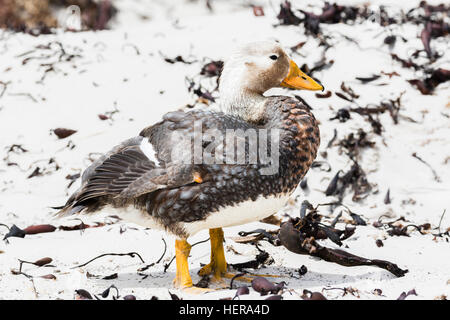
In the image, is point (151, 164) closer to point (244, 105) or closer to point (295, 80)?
point (244, 105)

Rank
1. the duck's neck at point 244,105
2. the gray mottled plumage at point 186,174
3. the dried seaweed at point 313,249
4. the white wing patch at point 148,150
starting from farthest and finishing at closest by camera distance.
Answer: the dried seaweed at point 313,249, the duck's neck at point 244,105, the white wing patch at point 148,150, the gray mottled plumage at point 186,174

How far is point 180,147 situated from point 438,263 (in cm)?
182

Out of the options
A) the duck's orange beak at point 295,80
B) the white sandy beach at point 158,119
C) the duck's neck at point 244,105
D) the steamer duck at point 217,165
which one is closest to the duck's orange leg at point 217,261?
the steamer duck at point 217,165

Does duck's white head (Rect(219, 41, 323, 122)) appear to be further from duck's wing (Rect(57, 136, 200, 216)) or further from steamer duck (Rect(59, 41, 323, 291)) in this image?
duck's wing (Rect(57, 136, 200, 216))

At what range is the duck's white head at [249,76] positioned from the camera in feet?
12.7

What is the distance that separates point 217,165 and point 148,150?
17.5 inches

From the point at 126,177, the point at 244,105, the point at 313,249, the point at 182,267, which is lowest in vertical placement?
the point at 313,249

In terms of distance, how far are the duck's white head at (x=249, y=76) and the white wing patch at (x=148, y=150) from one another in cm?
51

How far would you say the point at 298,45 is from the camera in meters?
6.70

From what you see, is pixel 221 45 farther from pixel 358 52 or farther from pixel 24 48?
pixel 24 48

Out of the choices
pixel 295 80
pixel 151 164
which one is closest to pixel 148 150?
pixel 151 164

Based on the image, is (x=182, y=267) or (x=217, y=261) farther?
(x=217, y=261)

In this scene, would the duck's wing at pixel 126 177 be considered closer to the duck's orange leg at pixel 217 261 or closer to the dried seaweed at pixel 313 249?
the duck's orange leg at pixel 217 261

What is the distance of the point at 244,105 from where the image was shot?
3.87 meters
